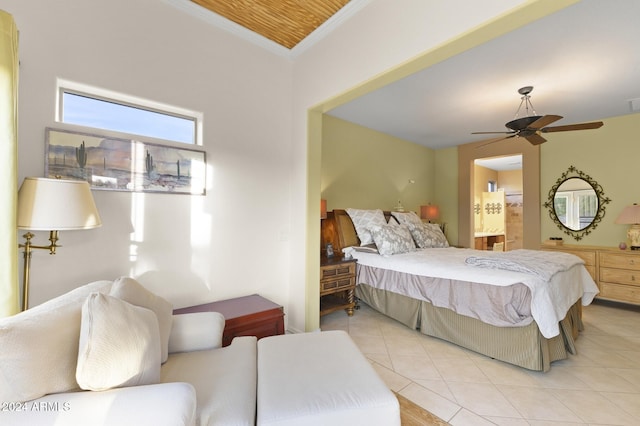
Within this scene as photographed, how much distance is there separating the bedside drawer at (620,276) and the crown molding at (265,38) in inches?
185

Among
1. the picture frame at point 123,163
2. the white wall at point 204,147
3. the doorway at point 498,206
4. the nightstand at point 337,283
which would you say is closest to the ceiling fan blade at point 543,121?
the nightstand at point 337,283

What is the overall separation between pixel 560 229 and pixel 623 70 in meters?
2.62

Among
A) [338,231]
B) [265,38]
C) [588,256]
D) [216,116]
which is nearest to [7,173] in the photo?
[216,116]

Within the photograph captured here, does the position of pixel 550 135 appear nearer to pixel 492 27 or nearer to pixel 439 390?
pixel 492 27

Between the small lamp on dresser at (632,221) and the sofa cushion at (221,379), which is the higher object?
the small lamp on dresser at (632,221)

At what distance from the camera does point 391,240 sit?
3.50 m

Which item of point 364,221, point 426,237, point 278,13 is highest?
point 278,13

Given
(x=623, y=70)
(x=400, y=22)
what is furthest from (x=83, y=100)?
(x=623, y=70)

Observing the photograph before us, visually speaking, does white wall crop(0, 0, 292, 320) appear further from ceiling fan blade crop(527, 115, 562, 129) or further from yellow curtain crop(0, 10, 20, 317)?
ceiling fan blade crop(527, 115, 562, 129)

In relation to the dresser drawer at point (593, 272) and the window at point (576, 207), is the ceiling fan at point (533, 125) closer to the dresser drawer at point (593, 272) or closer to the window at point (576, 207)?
the window at point (576, 207)

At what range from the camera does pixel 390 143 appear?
498cm

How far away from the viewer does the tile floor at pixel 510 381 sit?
1.74m

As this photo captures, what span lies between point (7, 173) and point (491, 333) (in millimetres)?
3370

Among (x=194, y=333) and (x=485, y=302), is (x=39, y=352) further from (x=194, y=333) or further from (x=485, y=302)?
(x=485, y=302)
